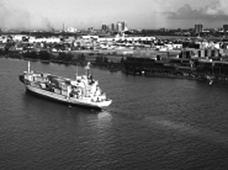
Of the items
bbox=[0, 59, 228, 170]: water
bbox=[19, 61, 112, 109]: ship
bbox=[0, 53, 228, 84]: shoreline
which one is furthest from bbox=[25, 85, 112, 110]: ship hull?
bbox=[0, 53, 228, 84]: shoreline

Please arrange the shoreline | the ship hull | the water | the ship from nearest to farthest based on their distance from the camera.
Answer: the water → the ship hull → the ship → the shoreline

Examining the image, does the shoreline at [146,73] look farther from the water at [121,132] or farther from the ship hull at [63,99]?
the ship hull at [63,99]

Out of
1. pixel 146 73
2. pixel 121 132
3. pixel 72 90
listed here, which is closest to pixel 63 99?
pixel 72 90

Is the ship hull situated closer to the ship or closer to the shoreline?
the ship

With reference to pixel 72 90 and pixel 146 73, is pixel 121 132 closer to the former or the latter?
pixel 72 90

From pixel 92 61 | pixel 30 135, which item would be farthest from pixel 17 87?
pixel 92 61

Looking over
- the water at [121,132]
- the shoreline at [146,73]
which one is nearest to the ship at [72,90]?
the water at [121,132]

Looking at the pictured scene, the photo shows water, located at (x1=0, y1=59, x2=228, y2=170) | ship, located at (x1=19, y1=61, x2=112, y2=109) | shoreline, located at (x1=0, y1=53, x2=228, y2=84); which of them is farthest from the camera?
shoreline, located at (x1=0, y1=53, x2=228, y2=84)
